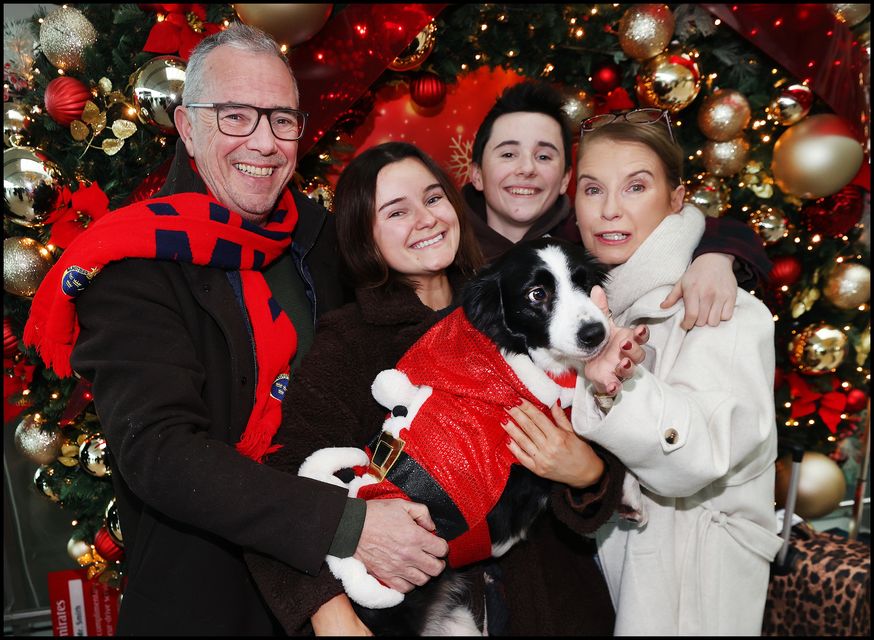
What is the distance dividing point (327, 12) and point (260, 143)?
0.95 metres

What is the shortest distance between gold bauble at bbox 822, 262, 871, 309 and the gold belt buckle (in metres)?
2.76

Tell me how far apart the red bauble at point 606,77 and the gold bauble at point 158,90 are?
75.5 inches

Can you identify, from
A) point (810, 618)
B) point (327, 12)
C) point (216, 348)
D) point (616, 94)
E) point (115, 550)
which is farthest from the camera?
point (616, 94)

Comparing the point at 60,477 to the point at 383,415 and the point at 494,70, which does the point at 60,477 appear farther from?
the point at 494,70

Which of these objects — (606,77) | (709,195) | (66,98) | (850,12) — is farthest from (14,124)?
(850,12)

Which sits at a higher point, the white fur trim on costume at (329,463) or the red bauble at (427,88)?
A: the red bauble at (427,88)

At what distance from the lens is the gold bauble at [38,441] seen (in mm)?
2770

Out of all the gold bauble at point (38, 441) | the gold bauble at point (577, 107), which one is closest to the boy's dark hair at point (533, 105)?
the gold bauble at point (577, 107)

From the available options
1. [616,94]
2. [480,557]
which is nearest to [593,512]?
[480,557]

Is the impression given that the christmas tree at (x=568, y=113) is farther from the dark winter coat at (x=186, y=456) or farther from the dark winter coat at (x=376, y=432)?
the dark winter coat at (x=376, y=432)

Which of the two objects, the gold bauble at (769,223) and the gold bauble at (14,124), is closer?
the gold bauble at (14,124)

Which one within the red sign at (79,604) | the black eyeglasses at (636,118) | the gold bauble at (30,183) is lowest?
the red sign at (79,604)

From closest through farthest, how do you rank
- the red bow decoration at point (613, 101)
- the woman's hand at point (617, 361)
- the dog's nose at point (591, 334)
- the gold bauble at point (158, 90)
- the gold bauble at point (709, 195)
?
the woman's hand at point (617, 361)
the dog's nose at point (591, 334)
the gold bauble at point (158, 90)
the gold bauble at point (709, 195)
the red bow decoration at point (613, 101)

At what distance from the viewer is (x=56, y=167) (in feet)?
8.28
